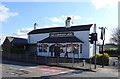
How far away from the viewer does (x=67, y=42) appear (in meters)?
30.6

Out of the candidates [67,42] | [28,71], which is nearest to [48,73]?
[28,71]

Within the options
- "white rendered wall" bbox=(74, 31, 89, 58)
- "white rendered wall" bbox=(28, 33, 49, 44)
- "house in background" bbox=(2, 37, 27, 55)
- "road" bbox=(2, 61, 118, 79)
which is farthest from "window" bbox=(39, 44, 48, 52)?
"road" bbox=(2, 61, 118, 79)

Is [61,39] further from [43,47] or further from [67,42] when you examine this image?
[43,47]

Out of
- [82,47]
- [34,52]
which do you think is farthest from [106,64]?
[34,52]

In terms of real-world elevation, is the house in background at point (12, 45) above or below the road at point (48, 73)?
above

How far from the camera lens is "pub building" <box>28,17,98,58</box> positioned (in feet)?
98.2

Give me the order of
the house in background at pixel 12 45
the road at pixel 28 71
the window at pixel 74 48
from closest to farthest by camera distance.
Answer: the road at pixel 28 71
the window at pixel 74 48
the house in background at pixel 12 45

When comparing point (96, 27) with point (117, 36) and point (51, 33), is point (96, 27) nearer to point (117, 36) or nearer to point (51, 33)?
point (51, 33)

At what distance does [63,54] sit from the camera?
104 feet

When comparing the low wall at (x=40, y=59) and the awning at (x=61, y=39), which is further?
the awning at (x=61, y=39)

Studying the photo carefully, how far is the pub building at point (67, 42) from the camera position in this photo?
2992 centimetres

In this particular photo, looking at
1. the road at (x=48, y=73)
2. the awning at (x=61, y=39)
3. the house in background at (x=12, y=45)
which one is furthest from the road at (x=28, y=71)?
the house in background at (x=12, y=45)

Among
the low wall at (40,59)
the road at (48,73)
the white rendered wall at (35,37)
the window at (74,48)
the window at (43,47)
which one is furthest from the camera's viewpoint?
the white rendered wall at (35,37)

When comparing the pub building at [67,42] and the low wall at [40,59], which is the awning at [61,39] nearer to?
the pub building at [67,42]
